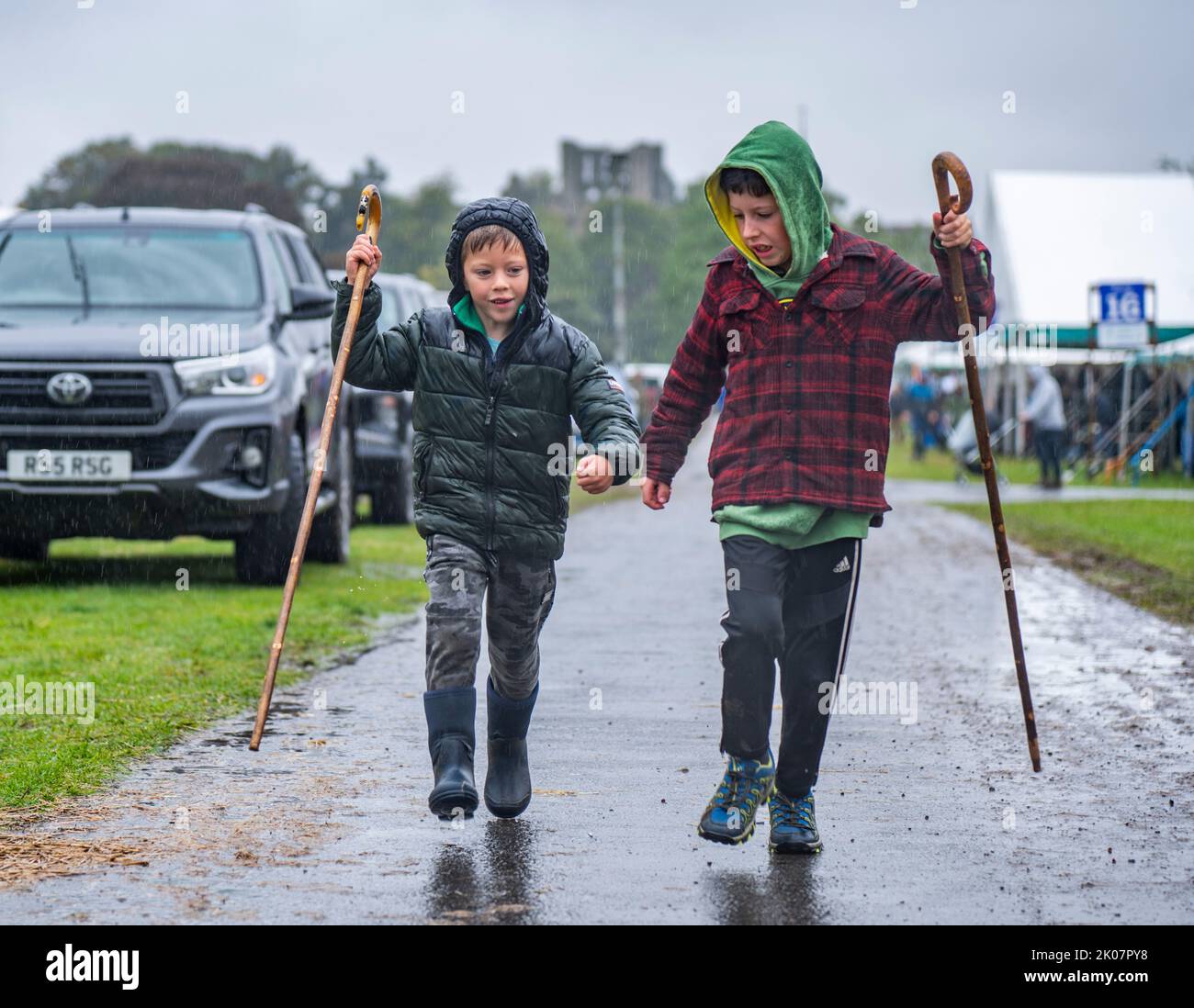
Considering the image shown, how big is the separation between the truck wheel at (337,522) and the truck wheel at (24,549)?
68.1 inches

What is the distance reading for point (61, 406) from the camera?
35.0ft

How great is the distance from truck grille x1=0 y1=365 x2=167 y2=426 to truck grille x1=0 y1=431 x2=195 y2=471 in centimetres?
11

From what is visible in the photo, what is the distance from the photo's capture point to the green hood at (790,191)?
5047 mm

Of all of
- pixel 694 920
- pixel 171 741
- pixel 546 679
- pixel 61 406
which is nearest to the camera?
pixel 694 920

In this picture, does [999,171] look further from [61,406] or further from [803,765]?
[803,765]

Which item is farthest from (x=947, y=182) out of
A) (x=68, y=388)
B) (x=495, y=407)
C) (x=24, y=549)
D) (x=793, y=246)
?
(x=24, y=549)

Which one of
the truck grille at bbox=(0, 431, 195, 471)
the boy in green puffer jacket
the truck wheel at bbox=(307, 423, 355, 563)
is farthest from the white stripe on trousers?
the truck wheel at bbox=(307, 423, 355, 563)

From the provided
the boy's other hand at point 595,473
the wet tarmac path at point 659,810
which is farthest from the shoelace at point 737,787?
the boy's other hand at point 595,473

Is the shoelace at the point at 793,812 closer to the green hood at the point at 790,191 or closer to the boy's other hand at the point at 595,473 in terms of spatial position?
the boy's other hand at the point at 595,473

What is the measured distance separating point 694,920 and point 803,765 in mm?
959

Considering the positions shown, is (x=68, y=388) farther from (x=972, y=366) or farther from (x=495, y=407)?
(x=972, y=366)

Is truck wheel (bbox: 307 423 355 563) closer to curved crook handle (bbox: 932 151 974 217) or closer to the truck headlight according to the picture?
the truck headlight

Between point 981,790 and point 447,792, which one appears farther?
point 981,790

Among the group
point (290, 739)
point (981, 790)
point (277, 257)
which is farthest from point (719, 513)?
point (277, 257)
